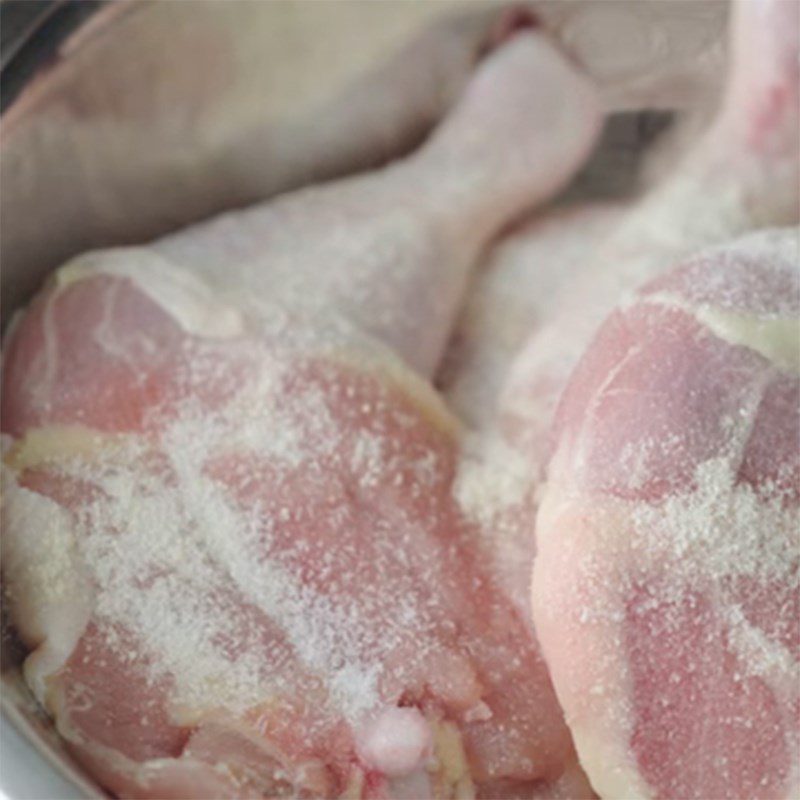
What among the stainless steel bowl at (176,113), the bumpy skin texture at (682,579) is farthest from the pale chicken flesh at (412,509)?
the stainless steel bowl at (176,113)

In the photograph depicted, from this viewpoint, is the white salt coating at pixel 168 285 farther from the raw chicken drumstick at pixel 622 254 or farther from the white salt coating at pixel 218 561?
the raw chicken drumstick at pixel 622 254

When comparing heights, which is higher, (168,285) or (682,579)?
(168,285)

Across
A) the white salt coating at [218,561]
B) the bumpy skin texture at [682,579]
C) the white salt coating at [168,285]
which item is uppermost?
the white salt coating at [168,285]

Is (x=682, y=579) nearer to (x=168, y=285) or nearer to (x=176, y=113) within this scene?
(x=168, y=285)

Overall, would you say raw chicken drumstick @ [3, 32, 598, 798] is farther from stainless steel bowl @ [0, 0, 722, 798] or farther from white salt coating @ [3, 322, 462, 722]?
stainless steel bowl @ [0, 0, 722, 798]

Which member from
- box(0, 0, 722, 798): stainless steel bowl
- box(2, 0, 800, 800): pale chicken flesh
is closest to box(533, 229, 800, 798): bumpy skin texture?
box(2, 0, 800, 800): pale chicken flesh

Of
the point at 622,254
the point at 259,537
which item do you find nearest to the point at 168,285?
the point at 259,537
